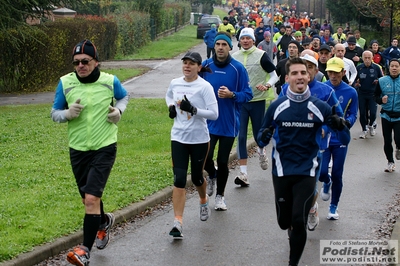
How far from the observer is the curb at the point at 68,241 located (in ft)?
22.6

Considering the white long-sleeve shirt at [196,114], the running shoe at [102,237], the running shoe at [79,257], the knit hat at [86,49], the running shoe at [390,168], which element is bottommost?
the running shoe at [390,168]

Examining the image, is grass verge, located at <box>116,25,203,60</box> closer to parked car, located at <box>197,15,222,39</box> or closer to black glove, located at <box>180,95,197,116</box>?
parked car, located at <box>197,15,222,39</box>

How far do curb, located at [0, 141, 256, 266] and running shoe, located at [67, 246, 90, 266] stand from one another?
21.4 inches

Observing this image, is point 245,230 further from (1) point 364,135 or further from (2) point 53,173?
(1) point 364,135

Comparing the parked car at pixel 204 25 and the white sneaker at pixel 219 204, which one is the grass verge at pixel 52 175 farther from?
the parked car at pixel 204 25

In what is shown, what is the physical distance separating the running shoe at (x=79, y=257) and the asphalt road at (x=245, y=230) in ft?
1.52

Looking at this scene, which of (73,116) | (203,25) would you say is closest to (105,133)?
(73,116)

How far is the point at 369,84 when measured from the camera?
16031mm

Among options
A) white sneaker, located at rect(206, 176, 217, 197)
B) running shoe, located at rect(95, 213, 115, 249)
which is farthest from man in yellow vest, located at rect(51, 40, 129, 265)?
white sneaker, located at rect(206, 176, 217, 197)

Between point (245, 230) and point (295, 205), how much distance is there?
2042 mm

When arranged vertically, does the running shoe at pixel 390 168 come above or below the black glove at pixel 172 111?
below

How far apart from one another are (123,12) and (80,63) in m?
37.3

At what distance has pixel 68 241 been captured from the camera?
298 inches

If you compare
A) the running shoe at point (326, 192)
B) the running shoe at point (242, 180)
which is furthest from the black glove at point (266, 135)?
the running shoe at point (242, 180)
